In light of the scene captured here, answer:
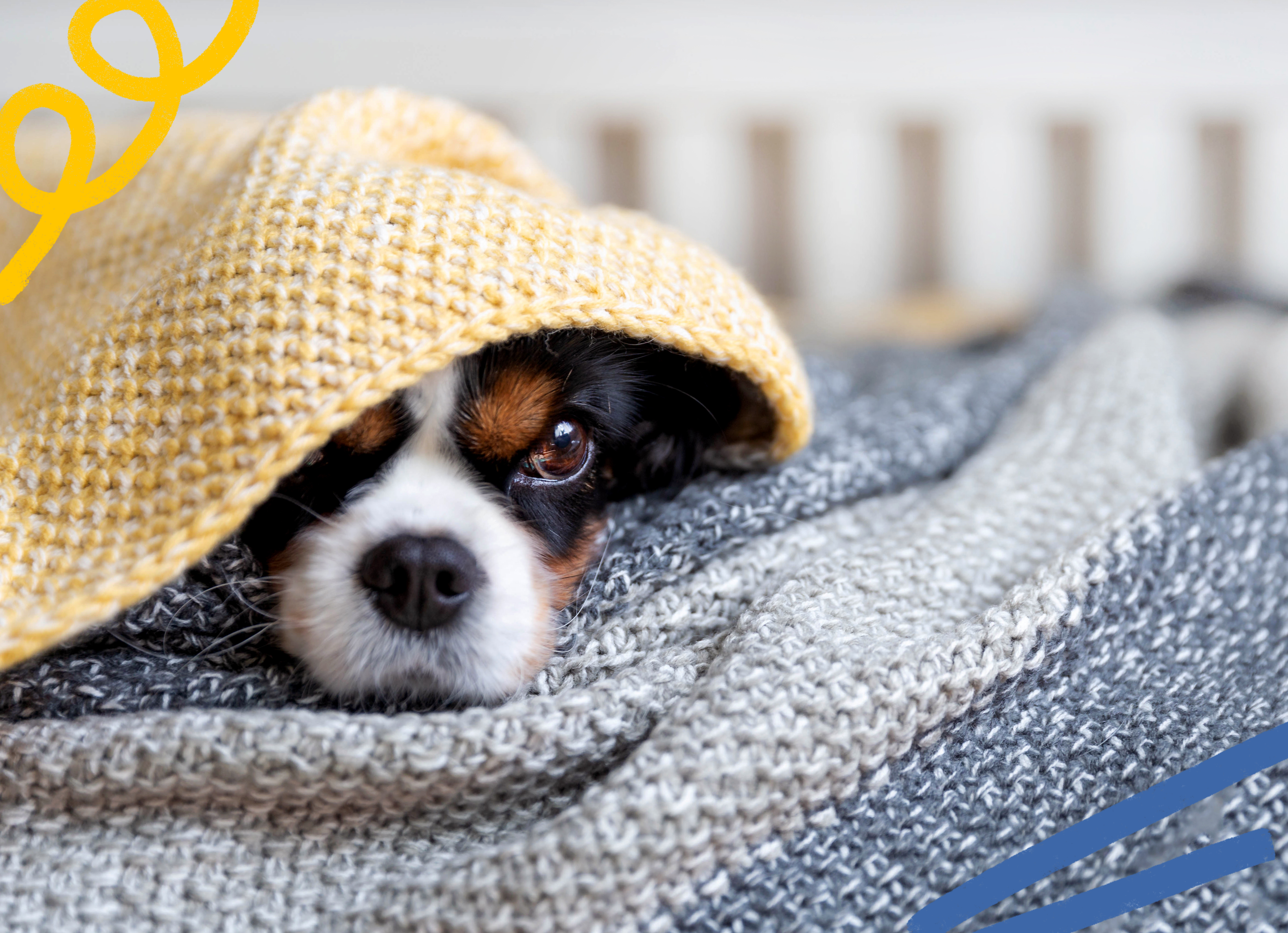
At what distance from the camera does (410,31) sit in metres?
1.85

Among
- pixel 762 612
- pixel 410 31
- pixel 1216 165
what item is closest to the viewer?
pixel 762 612

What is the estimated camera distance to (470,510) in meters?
0.72

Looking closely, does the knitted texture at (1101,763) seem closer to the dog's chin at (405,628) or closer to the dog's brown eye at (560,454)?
the dog's chin at (405,628)

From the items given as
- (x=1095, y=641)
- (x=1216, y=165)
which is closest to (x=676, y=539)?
(x=1095, y=641)

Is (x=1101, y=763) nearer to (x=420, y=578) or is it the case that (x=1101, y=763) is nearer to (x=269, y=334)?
(x=420, y=578)

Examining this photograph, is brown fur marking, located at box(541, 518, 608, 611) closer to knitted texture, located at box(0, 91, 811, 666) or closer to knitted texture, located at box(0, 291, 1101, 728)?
knitted texture, located at box(0, 291, 1101, 728)

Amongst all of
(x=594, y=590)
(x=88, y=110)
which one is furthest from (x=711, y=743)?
(x=88, y=110)

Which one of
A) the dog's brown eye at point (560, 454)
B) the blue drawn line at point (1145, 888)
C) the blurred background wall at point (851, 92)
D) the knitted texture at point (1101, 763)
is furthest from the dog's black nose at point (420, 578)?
the blurred background wall at point (851, 92)

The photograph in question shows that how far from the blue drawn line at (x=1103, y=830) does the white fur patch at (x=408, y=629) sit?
30cm

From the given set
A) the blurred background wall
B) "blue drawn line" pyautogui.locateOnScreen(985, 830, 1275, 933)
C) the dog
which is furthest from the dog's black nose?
the blurred background wall

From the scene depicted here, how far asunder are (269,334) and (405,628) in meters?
0.22

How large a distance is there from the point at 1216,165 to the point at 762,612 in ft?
6.68

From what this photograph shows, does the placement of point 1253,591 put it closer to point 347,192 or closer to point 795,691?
point 795,691

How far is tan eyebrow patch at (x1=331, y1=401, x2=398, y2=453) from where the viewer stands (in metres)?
0.70
